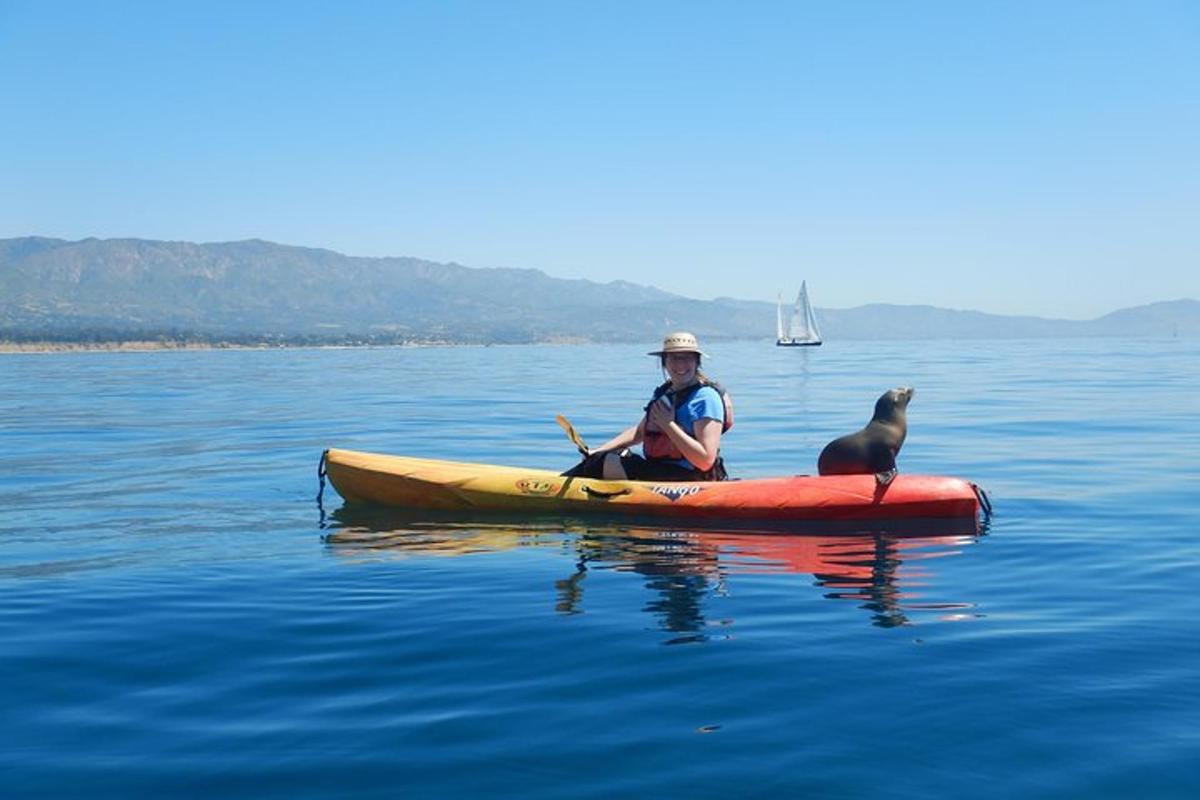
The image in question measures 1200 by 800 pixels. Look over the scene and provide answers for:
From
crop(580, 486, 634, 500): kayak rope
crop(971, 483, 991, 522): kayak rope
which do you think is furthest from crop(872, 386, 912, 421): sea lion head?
crop(580, 486, 634, 500): kayak rope

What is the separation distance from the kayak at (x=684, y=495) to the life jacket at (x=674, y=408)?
36cm

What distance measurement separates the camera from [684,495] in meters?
11.1

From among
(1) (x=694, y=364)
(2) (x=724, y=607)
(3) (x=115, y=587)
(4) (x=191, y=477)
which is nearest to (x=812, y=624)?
(2) (x=724, y=607)

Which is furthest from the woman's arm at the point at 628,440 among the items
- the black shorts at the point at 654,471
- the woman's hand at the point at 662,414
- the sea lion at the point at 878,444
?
the sea lion at the point at 878,444

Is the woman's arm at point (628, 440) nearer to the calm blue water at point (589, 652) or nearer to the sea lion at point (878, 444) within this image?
the calm blue water at point (589, 652)

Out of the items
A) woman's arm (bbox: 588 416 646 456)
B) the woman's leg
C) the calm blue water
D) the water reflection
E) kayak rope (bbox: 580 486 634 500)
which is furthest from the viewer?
the woman's leg

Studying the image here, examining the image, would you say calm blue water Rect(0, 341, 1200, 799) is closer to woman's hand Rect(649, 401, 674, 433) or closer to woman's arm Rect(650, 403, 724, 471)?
woman's arm Rect(650, 403, 724, 471)

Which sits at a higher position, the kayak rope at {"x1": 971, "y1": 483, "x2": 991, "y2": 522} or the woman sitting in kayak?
the woman sitting in kayak

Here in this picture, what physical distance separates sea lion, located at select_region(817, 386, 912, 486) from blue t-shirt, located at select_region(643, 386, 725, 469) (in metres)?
1.26

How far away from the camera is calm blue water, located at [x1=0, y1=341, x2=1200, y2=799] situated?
189 inches

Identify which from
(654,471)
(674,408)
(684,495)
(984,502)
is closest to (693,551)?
(684,495)

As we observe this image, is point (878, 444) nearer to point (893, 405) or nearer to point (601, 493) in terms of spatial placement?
point (893, 405)

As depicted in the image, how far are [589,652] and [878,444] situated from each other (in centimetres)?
554

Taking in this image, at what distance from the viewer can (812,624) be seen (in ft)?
23.5
